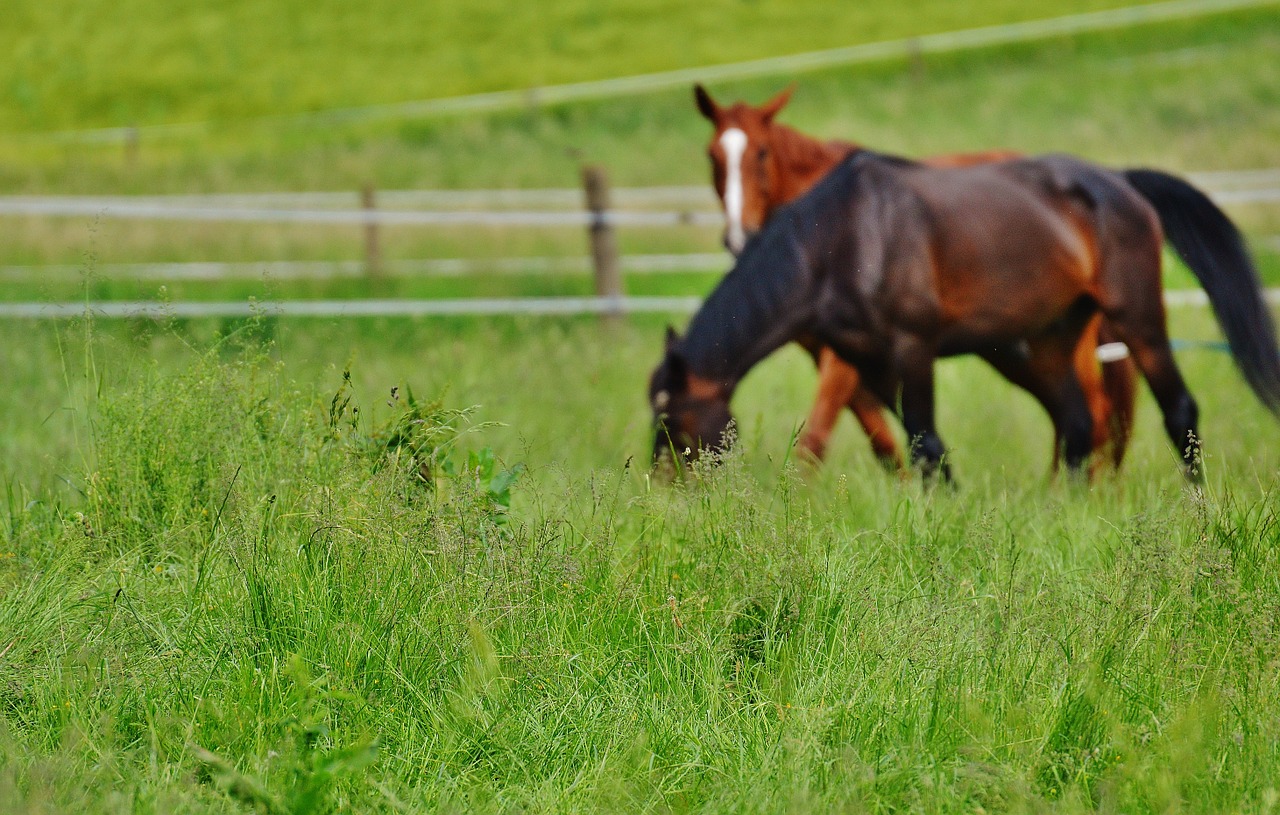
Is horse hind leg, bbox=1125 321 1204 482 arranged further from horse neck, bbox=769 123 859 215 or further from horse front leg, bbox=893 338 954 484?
horse neck, bbox=769 123 859 215

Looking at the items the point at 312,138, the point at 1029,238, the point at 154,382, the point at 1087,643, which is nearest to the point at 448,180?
the point at 312,138

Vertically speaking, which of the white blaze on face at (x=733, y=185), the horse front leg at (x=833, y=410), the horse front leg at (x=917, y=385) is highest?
the white blaze on face at (x=733, y=185)

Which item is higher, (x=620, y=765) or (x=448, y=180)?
(x=620, y=765)

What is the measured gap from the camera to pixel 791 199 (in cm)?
626

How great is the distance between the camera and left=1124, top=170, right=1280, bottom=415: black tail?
18.4ft

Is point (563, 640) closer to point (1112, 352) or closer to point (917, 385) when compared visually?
point (917, 385)

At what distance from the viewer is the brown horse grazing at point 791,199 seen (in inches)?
233

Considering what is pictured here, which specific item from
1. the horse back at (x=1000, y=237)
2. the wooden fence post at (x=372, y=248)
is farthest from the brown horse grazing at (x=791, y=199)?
the wooden fence post at (x=372, y=248)

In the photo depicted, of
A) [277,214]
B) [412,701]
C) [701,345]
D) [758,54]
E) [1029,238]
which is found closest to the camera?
[412,701]

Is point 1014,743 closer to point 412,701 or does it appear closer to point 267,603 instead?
point 412,701

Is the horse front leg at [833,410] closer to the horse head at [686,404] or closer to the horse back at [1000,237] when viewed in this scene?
the horse back at [1000,237]

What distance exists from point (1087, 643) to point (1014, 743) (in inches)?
16.8

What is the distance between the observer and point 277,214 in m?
9.22

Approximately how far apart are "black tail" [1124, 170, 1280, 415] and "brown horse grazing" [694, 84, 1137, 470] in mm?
492
